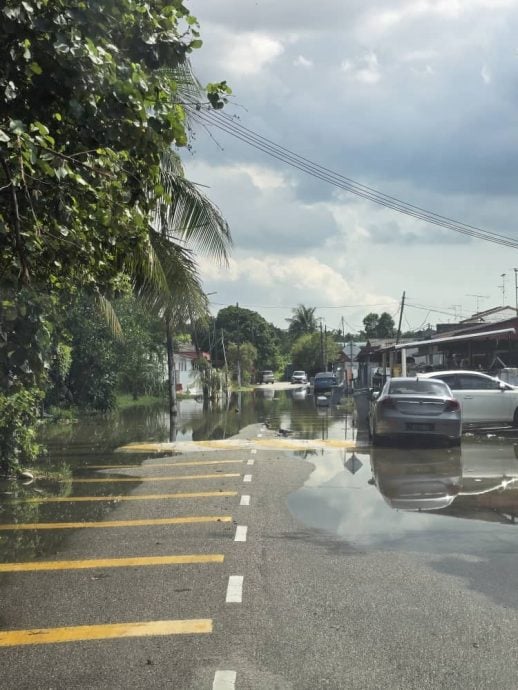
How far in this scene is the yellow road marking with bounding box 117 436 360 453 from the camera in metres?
16.6

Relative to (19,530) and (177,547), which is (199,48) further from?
(19,530)

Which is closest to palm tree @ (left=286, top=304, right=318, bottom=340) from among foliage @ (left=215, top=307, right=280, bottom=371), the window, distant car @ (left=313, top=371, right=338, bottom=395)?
foliage @ (left=215, top=307, right=280, bottom=371)

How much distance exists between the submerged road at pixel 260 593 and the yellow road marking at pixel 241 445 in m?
5.95

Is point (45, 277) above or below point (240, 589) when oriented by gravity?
above

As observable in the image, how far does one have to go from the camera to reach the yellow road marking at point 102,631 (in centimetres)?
487

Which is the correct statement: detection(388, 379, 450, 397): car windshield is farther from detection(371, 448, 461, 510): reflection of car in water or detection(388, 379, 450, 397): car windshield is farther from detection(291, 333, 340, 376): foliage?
detection(291, 333, 340, 376): foliage

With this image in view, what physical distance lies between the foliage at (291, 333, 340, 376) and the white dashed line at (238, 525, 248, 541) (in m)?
86.6

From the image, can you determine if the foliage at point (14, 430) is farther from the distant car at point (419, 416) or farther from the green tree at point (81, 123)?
the distant car at point (419, 416)

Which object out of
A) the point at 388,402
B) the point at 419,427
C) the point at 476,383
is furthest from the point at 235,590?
the point at 476,383

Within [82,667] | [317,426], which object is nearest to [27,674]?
[82,667]

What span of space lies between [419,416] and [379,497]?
18.8ft

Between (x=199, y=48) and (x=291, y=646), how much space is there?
4.25 meters

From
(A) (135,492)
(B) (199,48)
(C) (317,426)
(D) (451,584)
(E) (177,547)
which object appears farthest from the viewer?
(C) (317,426)

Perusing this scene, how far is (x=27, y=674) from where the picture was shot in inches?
169
